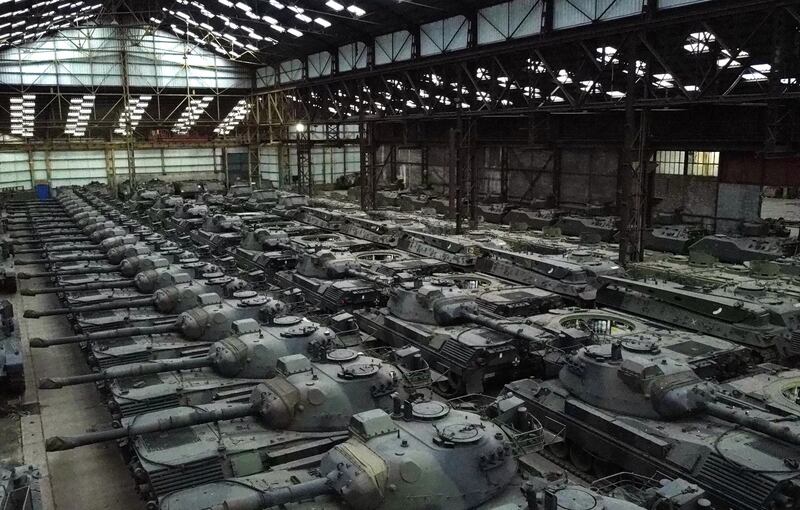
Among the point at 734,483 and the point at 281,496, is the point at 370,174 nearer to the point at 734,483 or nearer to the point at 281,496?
the point at 734,483

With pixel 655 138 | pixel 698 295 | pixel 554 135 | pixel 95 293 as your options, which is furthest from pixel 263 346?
pixel 554 135

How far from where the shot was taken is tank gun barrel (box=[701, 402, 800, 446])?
11359 mm

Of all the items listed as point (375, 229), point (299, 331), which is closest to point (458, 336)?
point (299, 331)

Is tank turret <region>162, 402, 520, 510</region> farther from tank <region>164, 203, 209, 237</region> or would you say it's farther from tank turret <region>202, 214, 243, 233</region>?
tank <region>164, 203, 209, 237</region>

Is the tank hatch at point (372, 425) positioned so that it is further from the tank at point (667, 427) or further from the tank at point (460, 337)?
the tank at point (460, 337)

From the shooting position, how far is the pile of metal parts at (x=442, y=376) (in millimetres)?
10656

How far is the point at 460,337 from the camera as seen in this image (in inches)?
694

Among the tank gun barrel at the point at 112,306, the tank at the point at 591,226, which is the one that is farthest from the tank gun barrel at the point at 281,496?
the tank at the point at 591,226

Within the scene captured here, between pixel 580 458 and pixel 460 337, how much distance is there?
14.9 feet

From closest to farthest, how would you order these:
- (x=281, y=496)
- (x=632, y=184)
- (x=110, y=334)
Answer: (x=281, y=496), (x=110, y=334), (x=632, y=184)

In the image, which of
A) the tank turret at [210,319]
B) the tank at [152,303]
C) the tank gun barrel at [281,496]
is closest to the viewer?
the tank gun barrel at [281,496]

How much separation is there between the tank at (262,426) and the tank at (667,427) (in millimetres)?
3271

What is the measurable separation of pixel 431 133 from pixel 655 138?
1818 centimetres

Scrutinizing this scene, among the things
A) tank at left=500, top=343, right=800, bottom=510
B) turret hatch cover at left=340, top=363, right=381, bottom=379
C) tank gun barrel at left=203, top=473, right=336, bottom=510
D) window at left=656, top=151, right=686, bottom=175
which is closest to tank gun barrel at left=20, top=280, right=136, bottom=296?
turret hatch cover at left=340, top=363, right=381, bottom=379
